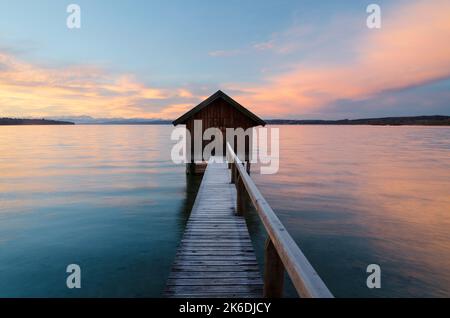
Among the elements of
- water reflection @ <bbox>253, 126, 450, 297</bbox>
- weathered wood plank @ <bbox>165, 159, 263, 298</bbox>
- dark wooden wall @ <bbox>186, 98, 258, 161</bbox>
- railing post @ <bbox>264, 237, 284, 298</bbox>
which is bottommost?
water reflection @ <bbox>253, 126, 450, 297</bbox>

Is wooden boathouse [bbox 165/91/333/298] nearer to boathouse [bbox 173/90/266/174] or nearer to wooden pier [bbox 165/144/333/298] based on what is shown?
wooden pier [bbox 165/144/333/298]

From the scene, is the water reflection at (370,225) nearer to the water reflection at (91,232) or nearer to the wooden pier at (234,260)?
the wooden pier at (234,260)

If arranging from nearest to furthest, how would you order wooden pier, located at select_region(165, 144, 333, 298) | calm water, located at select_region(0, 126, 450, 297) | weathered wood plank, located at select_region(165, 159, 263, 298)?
wooden pier, located at select_region(165, 144, 333, 298), weathered wood plank, located at select_region(165, 159, 263, 298), calm water, located at select_region(0, 126, 450, 297)

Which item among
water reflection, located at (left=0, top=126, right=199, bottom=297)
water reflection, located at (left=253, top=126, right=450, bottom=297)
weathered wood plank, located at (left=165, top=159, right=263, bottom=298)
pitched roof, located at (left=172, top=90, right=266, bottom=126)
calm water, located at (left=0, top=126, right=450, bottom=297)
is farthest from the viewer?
A: pitched roof, located at (left=172, top=90, right=266, bottom=126)

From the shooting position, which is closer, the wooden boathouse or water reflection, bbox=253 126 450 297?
the wooden boathouse

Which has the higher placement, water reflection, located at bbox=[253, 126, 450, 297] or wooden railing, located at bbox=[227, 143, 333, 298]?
wooden railing, located at bbox=[227, 143, 333, 298]

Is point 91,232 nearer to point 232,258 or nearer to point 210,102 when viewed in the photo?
point 232,258

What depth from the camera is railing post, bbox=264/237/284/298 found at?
393cm

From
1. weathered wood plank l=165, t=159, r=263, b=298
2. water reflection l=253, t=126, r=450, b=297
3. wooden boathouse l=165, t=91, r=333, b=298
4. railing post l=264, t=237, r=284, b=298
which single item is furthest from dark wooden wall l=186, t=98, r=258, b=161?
railing post l=264, t=237, r=284, b=298

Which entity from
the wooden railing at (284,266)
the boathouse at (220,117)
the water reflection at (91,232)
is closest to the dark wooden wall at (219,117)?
the boathouse at (220,117)

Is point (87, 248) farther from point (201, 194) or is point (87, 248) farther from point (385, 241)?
point (385, 241)

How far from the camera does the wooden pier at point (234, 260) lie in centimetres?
300

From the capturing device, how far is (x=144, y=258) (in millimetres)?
8742
